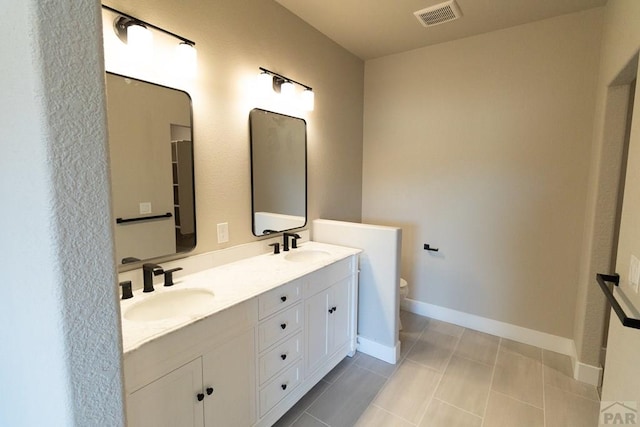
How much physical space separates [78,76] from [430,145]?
2919 millimetres

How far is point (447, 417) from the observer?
1890mm

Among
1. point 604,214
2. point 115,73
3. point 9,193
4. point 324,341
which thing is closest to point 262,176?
point 115,73

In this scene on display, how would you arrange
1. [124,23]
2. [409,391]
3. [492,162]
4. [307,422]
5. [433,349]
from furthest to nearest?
[492,162]
[433,349]
[409,391]
[307,422]
[124,23]

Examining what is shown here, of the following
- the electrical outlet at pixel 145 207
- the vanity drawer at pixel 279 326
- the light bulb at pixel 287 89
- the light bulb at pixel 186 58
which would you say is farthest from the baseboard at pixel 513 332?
the light bulb at pixel 186 58

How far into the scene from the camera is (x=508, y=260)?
108 inches

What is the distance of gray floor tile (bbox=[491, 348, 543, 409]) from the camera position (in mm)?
2088

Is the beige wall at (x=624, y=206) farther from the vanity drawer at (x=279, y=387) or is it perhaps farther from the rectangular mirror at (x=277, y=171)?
the rectangular mirror at (x=277, y=171)

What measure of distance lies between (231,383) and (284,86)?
6.32 ft

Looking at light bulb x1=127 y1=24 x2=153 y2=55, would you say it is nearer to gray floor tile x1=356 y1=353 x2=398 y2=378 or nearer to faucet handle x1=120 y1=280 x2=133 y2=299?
faucet handle x1=120 y1=280 x2=133 y2=299

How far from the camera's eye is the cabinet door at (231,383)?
1.36 meters

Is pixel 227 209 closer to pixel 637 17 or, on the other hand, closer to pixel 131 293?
pixel 131 293

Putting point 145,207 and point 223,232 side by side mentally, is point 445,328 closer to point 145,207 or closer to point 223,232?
point 223,232

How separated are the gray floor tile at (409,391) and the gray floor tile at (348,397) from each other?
8 centimetres

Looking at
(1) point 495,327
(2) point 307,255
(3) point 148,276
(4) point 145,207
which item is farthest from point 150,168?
(1) point 495,327
